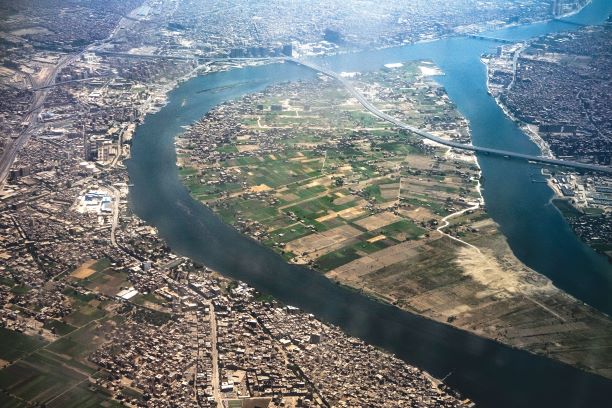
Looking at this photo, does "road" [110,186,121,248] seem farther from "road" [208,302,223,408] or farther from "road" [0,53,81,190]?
"road" [208,302,223,408]

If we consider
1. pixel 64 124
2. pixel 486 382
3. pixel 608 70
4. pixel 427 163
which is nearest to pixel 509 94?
pixel 608 70

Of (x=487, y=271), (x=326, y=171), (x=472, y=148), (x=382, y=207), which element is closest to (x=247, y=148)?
(x=326, y=171)

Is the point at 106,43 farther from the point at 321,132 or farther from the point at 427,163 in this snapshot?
the point at 427,163

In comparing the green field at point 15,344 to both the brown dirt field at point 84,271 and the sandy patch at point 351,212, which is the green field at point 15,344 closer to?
the brown dirt field at point 84,271

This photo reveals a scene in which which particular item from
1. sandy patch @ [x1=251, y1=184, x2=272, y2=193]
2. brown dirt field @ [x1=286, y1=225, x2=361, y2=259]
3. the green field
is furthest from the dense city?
sandy patch @ [x1=251, y1=184, x2=272, y2=193]

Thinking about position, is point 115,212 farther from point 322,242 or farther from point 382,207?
point 382,207

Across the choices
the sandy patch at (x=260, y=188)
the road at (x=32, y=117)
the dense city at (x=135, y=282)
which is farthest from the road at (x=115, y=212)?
the sandy patch at (x=260, y=188)
